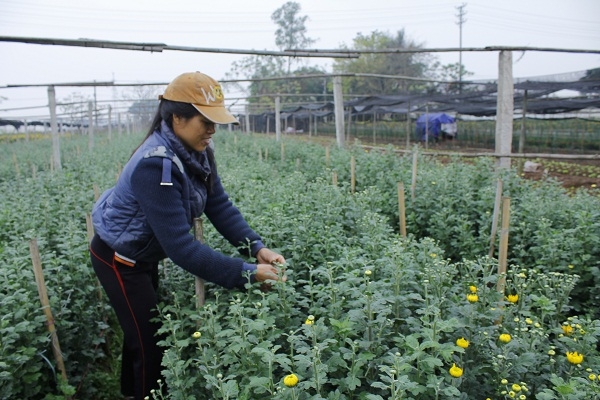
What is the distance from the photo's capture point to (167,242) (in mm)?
2209

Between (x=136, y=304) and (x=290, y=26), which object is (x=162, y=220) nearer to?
(x=136, y=304)

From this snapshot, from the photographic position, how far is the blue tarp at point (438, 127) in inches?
1127

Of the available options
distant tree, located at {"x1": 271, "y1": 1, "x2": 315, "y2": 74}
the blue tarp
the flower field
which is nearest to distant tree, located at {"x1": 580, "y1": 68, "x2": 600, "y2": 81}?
the flower field

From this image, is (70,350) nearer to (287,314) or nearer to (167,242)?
(167,242)

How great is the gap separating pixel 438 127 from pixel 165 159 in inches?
1126

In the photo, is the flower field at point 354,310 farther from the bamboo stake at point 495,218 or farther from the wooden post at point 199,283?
the bamboo stake at point 495,218

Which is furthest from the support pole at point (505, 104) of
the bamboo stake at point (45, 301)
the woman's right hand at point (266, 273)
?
the bamboo stake at point (45, 301)

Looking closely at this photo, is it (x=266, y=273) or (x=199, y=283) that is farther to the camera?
(x=199, y=283)

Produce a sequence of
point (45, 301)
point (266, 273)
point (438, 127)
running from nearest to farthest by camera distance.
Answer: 1. point (266, 273)
2. point (45, 301)
3. point (438, 127)

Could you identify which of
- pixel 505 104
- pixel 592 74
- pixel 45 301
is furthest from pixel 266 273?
pixel 592 74

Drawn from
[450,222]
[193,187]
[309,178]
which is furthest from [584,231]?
[309,178]

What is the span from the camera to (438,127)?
29.0 m

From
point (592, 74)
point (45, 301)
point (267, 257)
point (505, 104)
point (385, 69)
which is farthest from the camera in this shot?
point (385, 69)

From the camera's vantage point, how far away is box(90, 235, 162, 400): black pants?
8.23 ft
